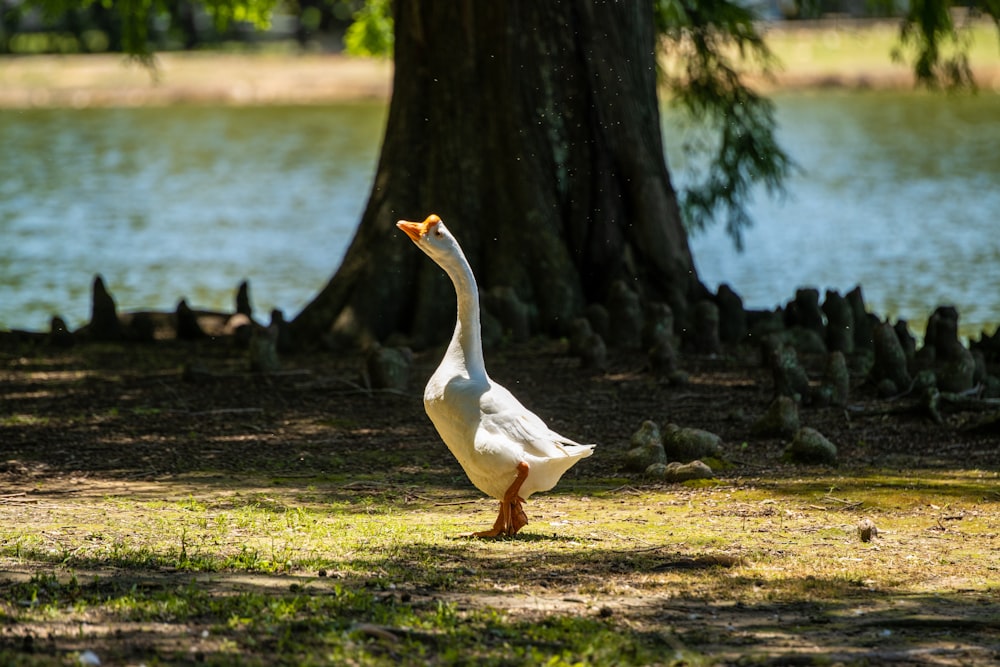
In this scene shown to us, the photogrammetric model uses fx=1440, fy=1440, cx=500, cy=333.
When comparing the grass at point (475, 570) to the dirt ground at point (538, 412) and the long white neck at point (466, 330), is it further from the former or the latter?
the long white neck at point (466, 330)

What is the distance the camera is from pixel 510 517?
620 cm

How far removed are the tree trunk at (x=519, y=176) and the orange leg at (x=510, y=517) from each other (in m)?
5.72

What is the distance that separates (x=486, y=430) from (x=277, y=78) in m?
46.2

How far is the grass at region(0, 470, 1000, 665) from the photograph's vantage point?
185 inches

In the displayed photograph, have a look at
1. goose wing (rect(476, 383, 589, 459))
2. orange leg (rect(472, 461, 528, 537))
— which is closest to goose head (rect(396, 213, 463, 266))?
goose wing (rect(476, 383, 589, 459))

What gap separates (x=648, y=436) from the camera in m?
8.04

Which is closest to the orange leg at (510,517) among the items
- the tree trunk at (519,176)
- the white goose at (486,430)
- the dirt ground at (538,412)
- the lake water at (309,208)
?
the white goose at (486,430)

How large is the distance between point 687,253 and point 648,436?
491 cm

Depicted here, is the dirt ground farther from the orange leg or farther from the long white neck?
the long white neck

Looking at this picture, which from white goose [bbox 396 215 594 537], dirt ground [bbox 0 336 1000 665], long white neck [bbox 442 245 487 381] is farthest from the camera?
long white neck [bbox 442 245 487 381]

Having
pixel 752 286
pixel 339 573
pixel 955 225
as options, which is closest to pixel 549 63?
pixel 339 573

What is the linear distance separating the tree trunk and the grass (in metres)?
4.59

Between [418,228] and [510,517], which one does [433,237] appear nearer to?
[418,228]

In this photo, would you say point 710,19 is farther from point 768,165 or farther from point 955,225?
point 955,225
